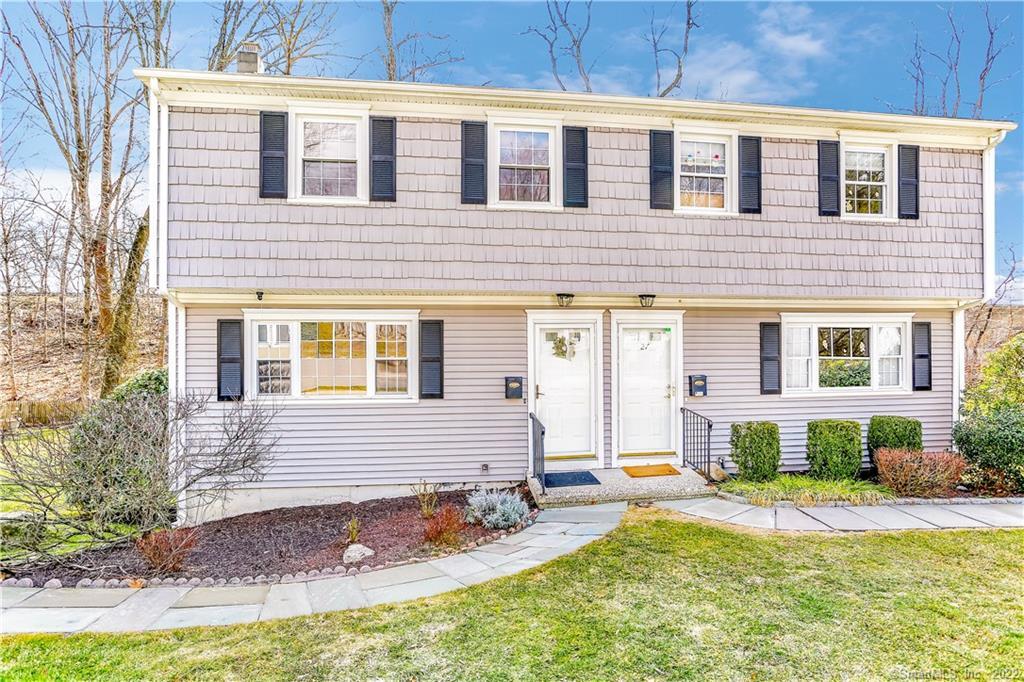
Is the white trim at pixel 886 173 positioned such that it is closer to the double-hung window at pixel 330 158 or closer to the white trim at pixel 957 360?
the white trim at pixel 957 360

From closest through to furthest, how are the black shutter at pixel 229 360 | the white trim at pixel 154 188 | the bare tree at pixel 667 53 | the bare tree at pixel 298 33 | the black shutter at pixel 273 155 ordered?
the white trim at pixel 154 188, the black shutter at pixel 273 155, the black shutter at pixel 229 360, the bare tree at pixel 298 33, the bare tree at pixel 667 53

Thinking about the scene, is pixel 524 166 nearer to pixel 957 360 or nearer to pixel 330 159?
pixel 330 159

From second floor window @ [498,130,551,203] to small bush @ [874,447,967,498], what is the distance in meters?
5.97

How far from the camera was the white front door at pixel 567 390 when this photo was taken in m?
7.73

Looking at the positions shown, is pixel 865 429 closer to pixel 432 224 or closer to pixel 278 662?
pixel 432 224

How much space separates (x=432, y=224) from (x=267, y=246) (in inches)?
82.5

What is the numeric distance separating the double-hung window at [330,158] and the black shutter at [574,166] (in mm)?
2647

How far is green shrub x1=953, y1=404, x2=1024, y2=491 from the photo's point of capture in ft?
23.0

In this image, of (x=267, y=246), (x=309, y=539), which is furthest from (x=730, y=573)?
(x=267, y=246)

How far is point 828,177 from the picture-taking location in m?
7.66

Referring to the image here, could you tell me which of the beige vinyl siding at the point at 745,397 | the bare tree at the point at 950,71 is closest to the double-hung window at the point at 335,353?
the beige vinyl siding at the point at 745,397

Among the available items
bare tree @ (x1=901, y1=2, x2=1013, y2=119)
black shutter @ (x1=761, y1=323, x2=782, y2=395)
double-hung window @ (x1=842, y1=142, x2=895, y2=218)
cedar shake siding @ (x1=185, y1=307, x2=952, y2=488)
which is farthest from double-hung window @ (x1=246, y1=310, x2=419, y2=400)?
bare tree @ (x1=901, y1=2, x2=1013, y2=119)

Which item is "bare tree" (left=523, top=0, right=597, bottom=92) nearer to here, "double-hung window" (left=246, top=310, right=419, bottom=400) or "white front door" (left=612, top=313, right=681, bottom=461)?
"white front door" (left=612, top=313, right=681, bottom=461)

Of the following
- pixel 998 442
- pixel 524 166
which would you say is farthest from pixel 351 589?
pixel 998 442
